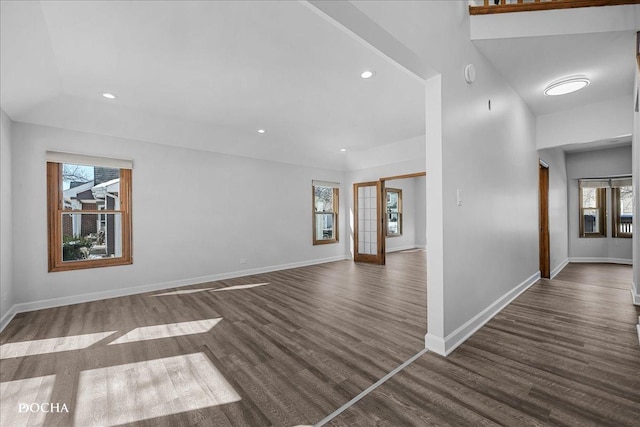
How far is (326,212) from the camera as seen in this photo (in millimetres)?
7191

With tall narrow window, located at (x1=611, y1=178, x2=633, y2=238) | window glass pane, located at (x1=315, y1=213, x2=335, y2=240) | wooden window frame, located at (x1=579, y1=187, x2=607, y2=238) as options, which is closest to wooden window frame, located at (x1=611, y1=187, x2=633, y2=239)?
tall narrow window, located at (x1=611, y1=178, x2=633, y2=238)

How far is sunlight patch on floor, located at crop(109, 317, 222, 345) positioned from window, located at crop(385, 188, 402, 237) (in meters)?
7.16

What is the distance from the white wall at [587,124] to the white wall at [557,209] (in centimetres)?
35

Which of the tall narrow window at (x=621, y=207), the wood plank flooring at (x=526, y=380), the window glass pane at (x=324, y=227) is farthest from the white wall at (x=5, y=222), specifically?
the tall narrow window at (x=621, y=207)

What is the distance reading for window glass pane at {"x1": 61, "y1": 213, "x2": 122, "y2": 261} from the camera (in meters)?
3.88

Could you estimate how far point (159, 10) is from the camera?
2.06 metres

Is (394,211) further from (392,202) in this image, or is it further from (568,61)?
(568,61)

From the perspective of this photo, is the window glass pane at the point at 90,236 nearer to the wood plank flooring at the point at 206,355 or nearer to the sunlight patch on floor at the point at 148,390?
the wood plank flooring at the point at 206,355

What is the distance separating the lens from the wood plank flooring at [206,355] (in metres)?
1.66

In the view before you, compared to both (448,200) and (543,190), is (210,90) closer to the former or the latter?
(448,200)

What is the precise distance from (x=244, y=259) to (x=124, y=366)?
337 centimetres

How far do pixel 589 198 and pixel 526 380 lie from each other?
286 inches

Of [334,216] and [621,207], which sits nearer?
[621,207]

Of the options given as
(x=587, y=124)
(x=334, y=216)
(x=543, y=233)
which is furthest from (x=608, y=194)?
(x=334, y=216)
